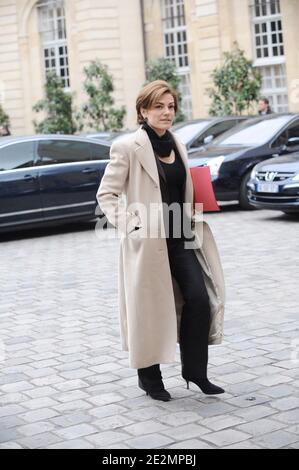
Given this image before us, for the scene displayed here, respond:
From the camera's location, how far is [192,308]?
18.0ft

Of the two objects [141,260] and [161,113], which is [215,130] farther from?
[141,260]

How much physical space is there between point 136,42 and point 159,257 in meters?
27.7

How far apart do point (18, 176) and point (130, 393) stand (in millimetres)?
8017

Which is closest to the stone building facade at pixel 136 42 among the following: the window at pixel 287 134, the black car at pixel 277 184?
the window at pixel 287 134

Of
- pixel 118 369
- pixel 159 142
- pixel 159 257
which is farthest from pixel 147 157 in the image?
pixel 118 369

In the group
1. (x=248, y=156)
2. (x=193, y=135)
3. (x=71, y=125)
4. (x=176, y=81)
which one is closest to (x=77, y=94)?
(x=71, y=125)

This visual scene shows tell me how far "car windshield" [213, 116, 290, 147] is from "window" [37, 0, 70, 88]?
1802cm

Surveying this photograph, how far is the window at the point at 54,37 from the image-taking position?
112 ft

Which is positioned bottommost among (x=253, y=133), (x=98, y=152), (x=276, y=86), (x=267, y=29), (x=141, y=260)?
(x=141, y=260)

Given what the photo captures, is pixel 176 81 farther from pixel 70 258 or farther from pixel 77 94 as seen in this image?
pixel 70 258

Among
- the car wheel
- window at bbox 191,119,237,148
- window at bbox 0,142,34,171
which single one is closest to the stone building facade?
window at bbox 191,119,237,148

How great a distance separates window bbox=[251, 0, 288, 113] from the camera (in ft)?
92.4

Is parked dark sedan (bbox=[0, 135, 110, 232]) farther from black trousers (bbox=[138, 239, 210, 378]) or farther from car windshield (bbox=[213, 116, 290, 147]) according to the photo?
black trousers (bbox=[138, 239, 210, 378])

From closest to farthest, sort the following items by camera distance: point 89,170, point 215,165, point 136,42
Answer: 1. point 89,170
2. point 215,165
3. point 136,42
